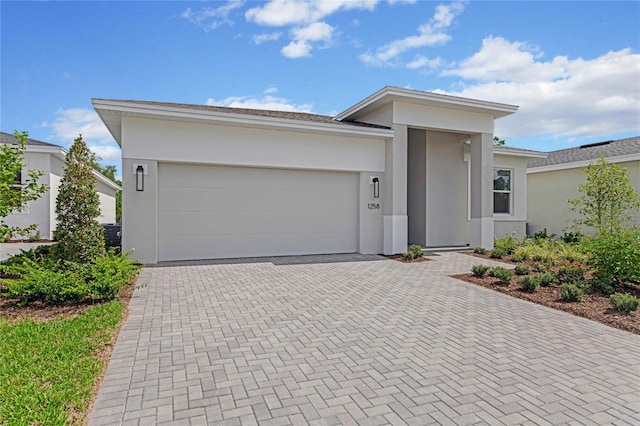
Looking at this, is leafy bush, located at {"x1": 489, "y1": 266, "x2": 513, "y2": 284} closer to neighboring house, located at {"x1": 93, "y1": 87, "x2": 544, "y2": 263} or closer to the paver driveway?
the paver driveway

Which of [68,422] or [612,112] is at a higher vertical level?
[612,112]

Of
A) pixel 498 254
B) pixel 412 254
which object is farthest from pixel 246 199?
pixel 498 254

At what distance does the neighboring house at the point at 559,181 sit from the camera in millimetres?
16531

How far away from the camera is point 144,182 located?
9.16 metres

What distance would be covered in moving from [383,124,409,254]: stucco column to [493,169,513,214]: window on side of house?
585cm

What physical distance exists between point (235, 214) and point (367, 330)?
21.3 feet

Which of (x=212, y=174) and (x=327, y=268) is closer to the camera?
(x=327, y=268)

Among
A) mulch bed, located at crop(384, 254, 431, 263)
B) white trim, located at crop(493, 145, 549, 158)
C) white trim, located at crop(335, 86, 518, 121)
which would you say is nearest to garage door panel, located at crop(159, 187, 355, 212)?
mulch bed, located at crop(384, 254, 431, 263)

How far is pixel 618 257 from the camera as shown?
666 centimetres

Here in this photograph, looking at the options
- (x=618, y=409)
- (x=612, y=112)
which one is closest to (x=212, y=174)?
(x=618, y=409)

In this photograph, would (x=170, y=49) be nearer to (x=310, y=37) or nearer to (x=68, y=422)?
(x=310, y=37)

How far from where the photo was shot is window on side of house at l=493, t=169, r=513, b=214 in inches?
594

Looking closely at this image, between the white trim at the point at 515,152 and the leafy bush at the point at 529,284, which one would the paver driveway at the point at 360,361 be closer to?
the leafy bush at the point at 529,284

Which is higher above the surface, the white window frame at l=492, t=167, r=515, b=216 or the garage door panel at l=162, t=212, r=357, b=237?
the white window frame at l=492, t=167, r=515, b=216
